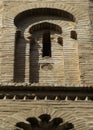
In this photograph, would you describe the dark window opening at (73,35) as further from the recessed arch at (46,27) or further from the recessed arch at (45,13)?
the recessed arch at (45,13)

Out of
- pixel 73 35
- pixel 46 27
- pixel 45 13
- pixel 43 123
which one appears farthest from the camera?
pixel 45 13

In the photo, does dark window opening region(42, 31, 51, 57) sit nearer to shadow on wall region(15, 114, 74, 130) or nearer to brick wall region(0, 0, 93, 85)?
brick wall region(0, 0, 93, 85)

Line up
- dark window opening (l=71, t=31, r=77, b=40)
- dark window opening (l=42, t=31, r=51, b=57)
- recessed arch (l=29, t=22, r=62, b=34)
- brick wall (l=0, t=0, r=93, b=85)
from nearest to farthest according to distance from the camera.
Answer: brick wall (l=0, t=0, r=93, b=85) → dark window opening (l=42, t=31, r=51, b=57) → dark window opening (l=71, t=31, r=77, b=40) → recessed arch (l=29, t=22, r=62, b=34)

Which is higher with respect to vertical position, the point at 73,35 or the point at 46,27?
the point at 46,27

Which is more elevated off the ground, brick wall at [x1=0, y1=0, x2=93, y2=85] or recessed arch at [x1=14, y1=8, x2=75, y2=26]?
recessed arch at [x1=14, y1=8, x2=75, y2=26]

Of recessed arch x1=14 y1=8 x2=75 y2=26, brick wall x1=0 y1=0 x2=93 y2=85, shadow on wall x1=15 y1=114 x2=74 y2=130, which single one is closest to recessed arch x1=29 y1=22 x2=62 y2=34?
brick wall x1=0 y1=0 x2=93 y2=85

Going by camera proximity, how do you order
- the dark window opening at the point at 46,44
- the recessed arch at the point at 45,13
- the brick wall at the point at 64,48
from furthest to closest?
the recessed arch at the point at 45,13, the dark window opening at the point at 46,44, the brick wall at the point at 64,48

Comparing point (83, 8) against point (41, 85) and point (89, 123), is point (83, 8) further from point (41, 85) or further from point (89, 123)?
point (89, 123)

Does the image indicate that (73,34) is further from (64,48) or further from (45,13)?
(45,13)

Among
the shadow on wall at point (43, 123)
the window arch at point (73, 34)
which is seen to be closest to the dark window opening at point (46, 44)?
the window arch at point (73, 34)

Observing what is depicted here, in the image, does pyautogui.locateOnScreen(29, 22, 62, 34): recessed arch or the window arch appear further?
pyautogui.locateOnScreen(29, 22, 62, 34): recessed arch

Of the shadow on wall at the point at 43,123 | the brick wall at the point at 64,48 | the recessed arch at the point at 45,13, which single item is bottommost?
the shadow on wall at the point at 43,123

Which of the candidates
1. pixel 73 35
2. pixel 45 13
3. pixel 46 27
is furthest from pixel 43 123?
pixel 45 13

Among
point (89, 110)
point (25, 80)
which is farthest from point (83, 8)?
point (89, 110)
